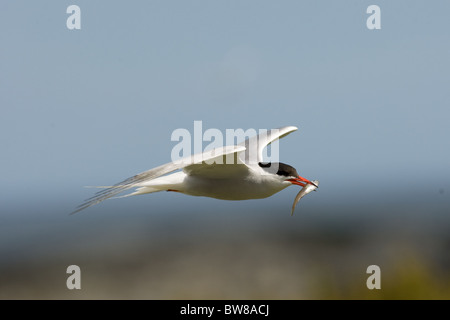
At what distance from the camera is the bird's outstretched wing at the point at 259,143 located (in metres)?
8.52

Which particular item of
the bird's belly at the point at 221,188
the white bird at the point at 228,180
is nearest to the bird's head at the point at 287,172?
the white bird at the point at 228,180

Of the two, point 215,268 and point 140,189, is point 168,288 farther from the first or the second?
point 140,189

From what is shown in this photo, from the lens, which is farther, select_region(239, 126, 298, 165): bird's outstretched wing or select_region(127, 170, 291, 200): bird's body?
select_region(239, 126, 298, 165): bird's outstretched wing

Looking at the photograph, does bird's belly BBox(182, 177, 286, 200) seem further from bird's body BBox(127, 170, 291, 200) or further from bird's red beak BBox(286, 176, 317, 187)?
bird's red beak BBox(286, 176, 317, 187)

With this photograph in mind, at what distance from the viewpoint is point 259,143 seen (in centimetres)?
886

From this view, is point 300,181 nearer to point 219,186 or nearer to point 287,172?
point 287,172

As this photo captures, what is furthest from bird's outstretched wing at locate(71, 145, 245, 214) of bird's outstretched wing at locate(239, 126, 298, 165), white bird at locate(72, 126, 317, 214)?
bird's outstretched wing at locate(239, 126, 298, 165)

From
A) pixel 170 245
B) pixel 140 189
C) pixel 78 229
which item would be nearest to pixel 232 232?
pixel 170 245

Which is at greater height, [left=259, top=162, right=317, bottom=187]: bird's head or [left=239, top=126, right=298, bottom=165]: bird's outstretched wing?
[left=239, top=126, right=298, bottom=165]: bird's outstretched wing

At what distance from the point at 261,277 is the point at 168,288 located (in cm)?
387

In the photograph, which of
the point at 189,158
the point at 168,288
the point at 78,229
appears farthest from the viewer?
the point at 78,229

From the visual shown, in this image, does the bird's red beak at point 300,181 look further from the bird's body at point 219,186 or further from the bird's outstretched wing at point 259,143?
the bird's outstretched wing at point 259,143

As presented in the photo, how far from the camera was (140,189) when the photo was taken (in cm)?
777

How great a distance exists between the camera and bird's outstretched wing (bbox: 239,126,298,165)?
8.52m
